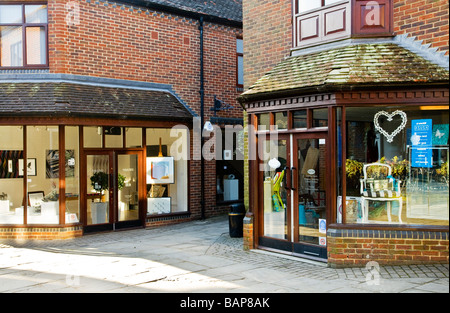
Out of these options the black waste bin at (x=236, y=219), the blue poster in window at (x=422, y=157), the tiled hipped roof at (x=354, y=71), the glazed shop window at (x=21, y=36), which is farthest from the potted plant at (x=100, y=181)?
the blue poster in window at (x=422, y=157)

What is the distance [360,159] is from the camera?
370 inches

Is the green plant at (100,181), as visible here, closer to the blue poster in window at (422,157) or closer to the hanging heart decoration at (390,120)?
the hanging heart decoration at (390,120)

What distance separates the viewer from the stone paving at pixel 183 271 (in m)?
7.73

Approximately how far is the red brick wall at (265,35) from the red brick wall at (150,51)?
3.63 m

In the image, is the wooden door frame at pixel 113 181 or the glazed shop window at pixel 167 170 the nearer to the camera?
the wooden door frame at pixel 113 181

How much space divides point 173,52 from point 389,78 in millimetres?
8302

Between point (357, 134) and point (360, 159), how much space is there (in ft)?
1.58

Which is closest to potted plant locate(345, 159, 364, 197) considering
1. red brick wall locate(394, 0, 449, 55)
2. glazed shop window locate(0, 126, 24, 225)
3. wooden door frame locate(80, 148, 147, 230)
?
red brick wall locate(394, 0, 449, 55)

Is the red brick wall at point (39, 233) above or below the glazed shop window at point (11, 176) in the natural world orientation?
below

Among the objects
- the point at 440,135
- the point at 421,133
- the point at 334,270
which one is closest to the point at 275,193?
the point at 334,270

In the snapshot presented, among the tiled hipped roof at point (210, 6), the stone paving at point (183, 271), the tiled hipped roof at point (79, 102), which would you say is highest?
the tiled hipped roof at point (210, 6)

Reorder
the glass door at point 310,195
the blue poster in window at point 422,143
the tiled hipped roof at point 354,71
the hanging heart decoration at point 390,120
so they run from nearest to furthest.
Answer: the tiled hipped roof at point 354,71 < the blue poster in window at point 422,143 < the hanging heart decoration at point 390,120 < the glass door at point 310,195

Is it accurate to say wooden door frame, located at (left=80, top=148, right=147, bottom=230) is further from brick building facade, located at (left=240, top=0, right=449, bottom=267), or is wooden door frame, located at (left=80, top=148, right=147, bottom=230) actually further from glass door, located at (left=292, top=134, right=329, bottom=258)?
glass door, located at (left=292, top=134, right=329, bottom=258)

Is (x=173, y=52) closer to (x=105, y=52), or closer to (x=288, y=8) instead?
(x=105, y=52)
